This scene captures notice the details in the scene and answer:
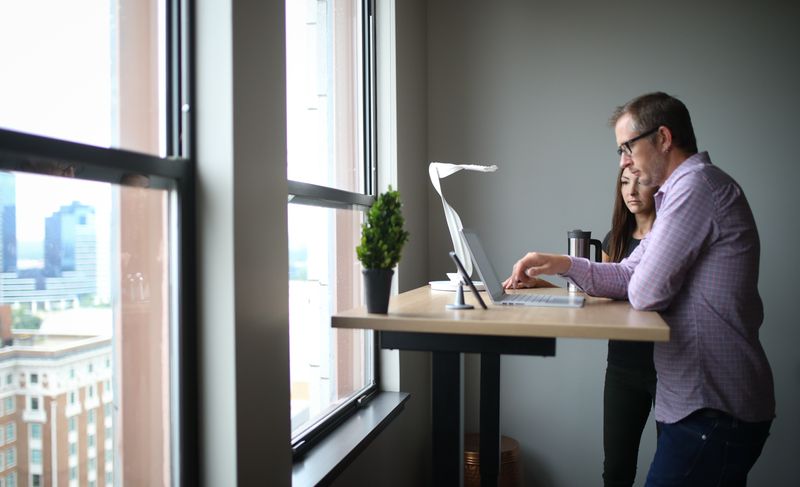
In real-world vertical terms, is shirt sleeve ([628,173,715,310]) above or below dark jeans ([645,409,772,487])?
above

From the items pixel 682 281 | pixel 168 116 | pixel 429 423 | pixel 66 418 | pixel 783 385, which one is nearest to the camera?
pixel 66 418

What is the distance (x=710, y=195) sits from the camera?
1569 millimetres

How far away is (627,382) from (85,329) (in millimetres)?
1792

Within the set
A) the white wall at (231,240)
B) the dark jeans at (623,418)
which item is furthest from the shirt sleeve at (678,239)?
the white wall at (231,240)

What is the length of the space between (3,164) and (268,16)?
2.72 feet

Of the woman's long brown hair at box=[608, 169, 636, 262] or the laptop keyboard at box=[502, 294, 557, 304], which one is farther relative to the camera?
the woman's long brown hair at box=[608, 169, 636, 262]

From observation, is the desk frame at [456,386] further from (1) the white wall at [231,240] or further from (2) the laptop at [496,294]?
(1) the white wall at [231,240]

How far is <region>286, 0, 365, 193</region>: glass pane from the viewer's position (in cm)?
211

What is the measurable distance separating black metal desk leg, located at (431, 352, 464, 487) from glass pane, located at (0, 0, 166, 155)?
87cm

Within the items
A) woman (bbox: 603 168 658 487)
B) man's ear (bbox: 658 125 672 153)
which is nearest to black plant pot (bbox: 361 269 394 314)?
man's ear (bbox: 658 125 672 153)

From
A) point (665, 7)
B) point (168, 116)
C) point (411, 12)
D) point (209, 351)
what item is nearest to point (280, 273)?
point (209, 351)

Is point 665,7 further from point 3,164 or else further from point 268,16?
point 3,164

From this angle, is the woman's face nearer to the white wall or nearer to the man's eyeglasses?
the man's eyeglasses

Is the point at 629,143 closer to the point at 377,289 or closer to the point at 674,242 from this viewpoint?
the point at 674,242
